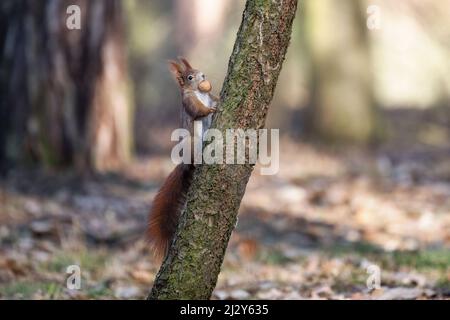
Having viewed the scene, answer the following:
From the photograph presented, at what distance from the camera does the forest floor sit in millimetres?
5531

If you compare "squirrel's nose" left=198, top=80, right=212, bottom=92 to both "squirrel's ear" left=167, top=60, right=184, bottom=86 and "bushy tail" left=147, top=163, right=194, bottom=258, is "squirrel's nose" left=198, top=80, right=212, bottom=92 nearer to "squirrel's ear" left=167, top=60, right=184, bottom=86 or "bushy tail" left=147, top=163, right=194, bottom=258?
"squirrel's ear" left=167, top=60, right=184, bottom=86

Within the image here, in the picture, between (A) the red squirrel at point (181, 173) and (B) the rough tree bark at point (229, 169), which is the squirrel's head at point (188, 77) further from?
(B) the rough tree bark at point (229, 169)

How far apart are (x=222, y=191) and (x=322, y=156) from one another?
336 inches

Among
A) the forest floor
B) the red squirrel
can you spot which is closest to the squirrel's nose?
the red squirrel

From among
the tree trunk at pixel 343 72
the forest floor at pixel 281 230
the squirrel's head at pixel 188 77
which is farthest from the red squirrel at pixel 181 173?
the tree trunk at pixel 343 72

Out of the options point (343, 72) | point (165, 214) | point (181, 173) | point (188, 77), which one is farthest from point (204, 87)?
point (343, 72)

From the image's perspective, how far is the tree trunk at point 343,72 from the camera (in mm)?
12680

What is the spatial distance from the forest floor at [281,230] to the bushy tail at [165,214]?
862 millimetres

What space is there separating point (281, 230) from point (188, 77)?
4165 millimetres

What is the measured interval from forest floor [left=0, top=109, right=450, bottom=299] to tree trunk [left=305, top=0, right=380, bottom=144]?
407 mm

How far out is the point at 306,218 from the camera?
8680mm

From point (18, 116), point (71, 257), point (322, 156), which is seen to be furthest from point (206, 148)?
point (322, 156)

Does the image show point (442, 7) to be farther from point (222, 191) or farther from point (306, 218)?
point (222, 191)

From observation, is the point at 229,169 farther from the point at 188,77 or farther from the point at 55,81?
the point at 55,81
